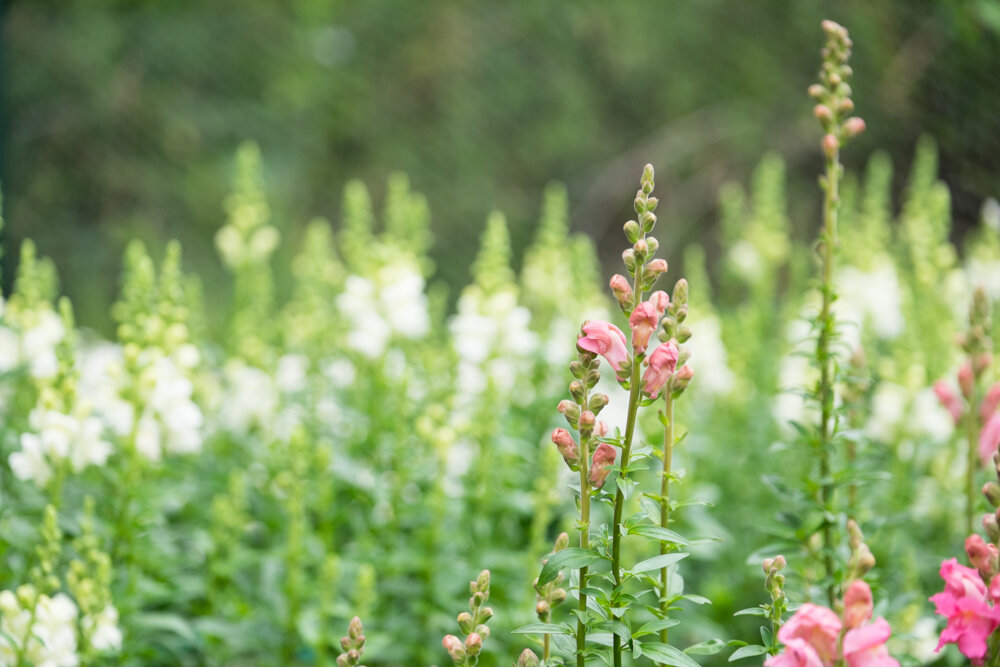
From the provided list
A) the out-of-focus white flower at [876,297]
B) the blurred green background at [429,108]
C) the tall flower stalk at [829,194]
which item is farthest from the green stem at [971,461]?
the blurred green background at [429,108]

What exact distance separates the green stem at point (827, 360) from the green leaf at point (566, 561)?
67 cm

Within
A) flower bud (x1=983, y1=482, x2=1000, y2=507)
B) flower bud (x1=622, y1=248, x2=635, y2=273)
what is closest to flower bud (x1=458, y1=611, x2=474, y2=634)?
flower bud (x1=622, y1=248, x2=635, y2=273)

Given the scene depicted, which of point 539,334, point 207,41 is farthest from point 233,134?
point 539,334

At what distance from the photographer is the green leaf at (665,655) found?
1181 millimetres

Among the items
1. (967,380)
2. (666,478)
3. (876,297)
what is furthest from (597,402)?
(876,297)

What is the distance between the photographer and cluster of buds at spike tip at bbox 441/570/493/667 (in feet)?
3.81

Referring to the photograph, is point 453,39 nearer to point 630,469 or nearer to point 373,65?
point 373,65

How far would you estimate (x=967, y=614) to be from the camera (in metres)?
1.24

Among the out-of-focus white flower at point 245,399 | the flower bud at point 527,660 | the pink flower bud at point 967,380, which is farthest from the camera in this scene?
the out-of-focus white flower at point 245,399

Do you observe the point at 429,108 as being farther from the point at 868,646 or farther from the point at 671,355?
the point at 868,646

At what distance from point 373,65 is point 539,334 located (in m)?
5.58

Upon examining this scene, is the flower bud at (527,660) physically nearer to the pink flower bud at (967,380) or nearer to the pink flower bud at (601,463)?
the pink flower bud at (601,463)

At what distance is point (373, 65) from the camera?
327 inches

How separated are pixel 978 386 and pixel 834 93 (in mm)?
743
